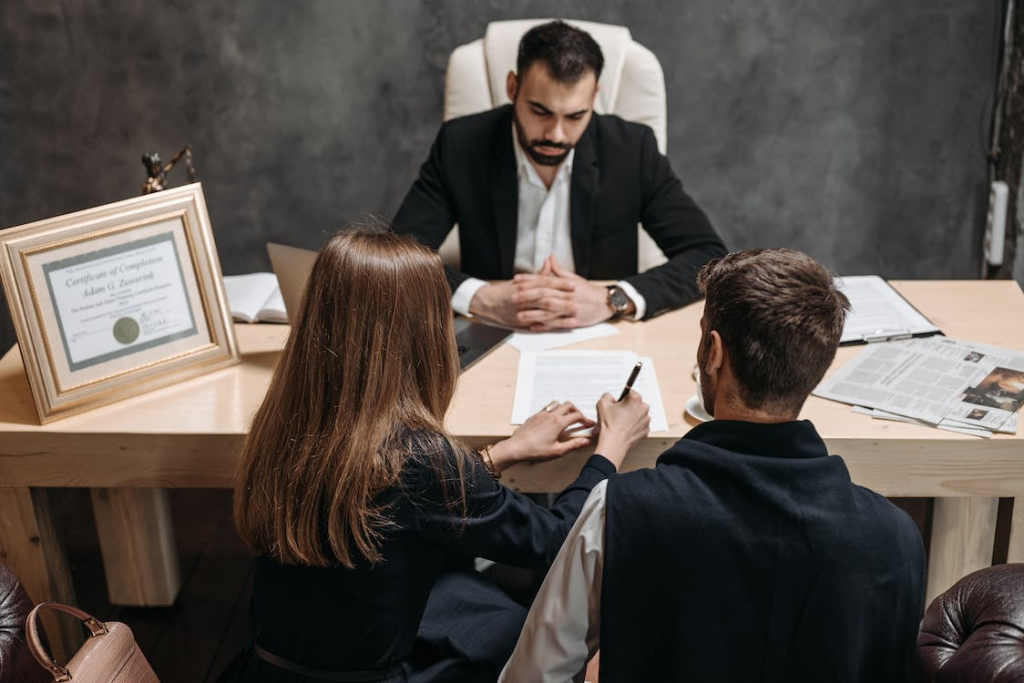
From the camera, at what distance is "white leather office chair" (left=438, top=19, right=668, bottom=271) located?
257 cm

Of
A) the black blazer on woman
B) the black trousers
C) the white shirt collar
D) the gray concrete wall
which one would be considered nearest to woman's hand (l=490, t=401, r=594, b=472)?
the black blazer on woman

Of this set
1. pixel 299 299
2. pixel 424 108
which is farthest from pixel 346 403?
pixel 424 108

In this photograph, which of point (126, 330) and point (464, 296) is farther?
point (464, 296)

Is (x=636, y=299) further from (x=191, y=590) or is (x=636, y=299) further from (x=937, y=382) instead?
(x=191, y=590)

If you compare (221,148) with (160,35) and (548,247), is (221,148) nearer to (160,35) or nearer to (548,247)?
(160,35)

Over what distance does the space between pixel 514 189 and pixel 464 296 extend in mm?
441

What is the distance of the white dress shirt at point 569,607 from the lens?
120 centimetres

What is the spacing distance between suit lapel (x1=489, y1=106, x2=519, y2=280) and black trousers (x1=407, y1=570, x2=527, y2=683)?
3.34 feet

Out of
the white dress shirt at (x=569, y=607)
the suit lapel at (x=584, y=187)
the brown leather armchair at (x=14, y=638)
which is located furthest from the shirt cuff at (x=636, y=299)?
the brown leather armchair at (x=14, y=638)

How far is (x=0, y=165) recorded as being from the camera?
3396 mm

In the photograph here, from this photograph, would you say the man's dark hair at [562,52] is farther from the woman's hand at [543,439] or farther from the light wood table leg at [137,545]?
the light wood table leg at [137,545]

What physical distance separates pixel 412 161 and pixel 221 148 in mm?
631

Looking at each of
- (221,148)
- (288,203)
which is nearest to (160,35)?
(221,148)

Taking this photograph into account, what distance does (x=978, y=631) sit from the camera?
1184 mm
